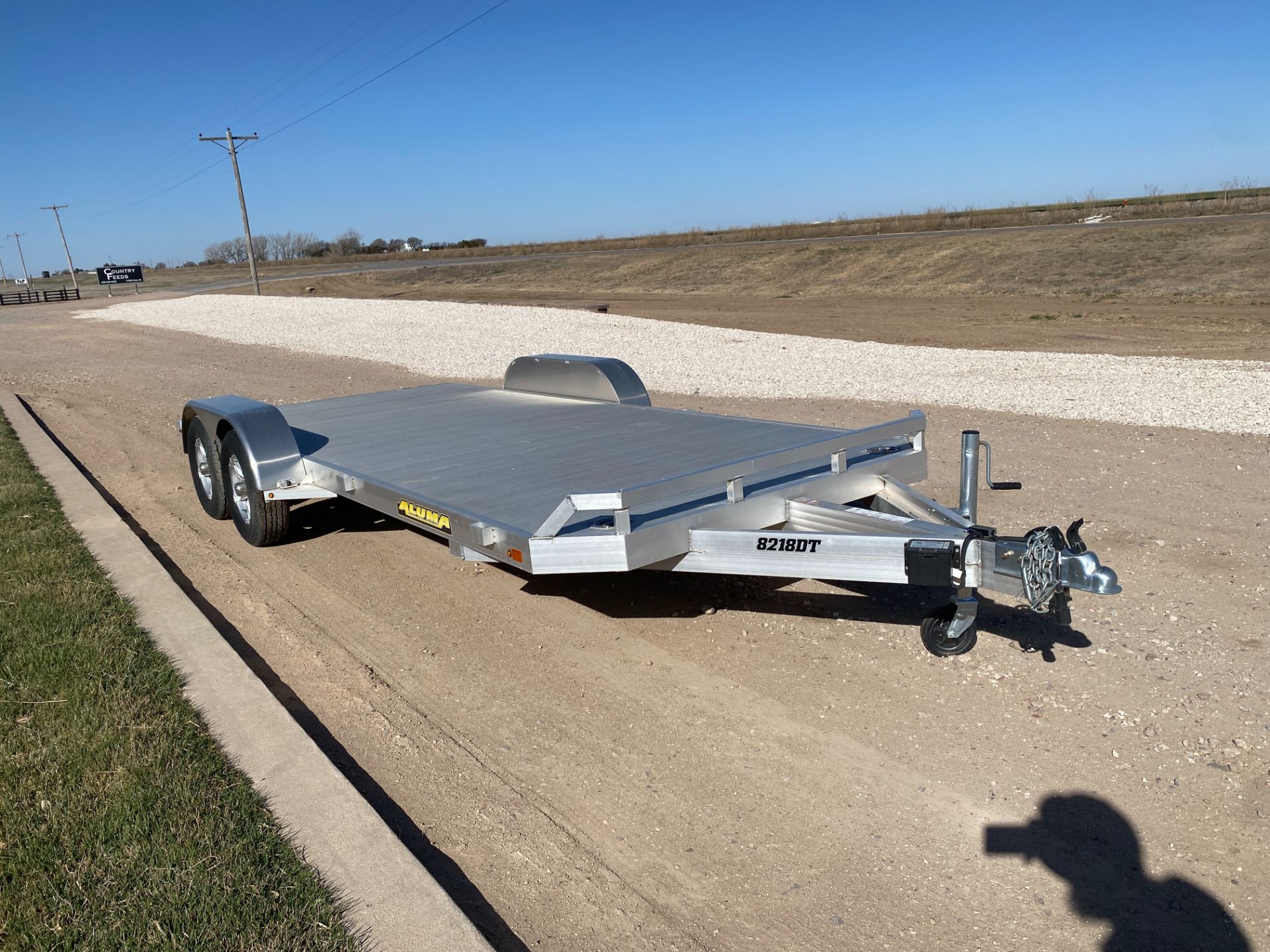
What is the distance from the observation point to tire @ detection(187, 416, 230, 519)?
21.6 ft

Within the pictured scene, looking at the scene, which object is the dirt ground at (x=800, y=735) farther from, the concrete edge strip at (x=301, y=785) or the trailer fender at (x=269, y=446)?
the trailer fender at (x=269, y=446)

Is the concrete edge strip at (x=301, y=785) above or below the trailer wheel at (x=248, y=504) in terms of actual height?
below

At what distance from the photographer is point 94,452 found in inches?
409

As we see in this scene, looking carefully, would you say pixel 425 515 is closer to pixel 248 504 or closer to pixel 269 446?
pixel 269 446

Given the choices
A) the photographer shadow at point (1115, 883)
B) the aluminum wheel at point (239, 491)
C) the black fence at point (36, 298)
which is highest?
the aluminum wheel at point (239, 491)

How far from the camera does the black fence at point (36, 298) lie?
52.7 m

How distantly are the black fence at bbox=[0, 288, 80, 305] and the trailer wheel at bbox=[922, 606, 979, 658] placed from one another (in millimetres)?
58901

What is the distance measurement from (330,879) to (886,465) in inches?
119

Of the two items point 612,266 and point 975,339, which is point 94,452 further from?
point 612,266

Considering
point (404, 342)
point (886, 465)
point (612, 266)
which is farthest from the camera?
point (612, 266)

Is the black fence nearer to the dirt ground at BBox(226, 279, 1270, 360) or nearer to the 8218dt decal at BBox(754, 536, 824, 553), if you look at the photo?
the dirt ground at BBox(226, 279, 1270, 360)

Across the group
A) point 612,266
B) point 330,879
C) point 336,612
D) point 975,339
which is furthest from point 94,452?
point 612,266

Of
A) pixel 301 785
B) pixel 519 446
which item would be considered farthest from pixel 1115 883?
pixel 519 446

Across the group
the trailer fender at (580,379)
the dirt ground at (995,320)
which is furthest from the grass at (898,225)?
the trailer fender at (580,379)
